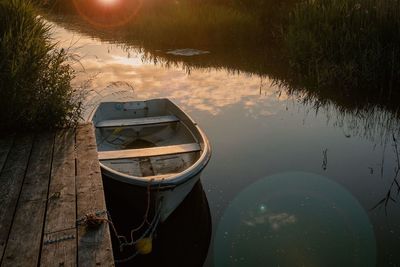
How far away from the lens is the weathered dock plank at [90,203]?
9.72ft

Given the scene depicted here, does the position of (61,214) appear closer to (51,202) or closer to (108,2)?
(51,202)

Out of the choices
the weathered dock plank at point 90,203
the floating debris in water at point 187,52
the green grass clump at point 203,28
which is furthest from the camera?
the green grass clump at point 203,28

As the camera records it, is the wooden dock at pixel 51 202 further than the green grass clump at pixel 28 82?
No

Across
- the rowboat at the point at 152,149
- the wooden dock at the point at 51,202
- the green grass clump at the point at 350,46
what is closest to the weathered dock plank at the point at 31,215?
the wooden dock at the point at 51,202

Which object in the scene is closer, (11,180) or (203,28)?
(11,180)

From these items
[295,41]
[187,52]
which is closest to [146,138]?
[295,41]

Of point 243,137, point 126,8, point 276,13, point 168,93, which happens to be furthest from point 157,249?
point 126,8

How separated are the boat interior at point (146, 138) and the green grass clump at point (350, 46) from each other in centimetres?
484

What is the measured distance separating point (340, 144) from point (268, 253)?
3.50m

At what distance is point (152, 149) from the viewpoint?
243 inches

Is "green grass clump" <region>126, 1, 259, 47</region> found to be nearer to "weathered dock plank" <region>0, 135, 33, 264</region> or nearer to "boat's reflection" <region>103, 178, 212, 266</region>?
"boat's reflection" <region>103, 178, 212, 266</region>

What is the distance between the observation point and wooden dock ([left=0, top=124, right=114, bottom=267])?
2994 mm

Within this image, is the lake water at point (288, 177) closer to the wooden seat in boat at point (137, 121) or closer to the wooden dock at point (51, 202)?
the wooden seat in boat at point (137, 121)

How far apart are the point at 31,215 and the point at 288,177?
4.13 m
